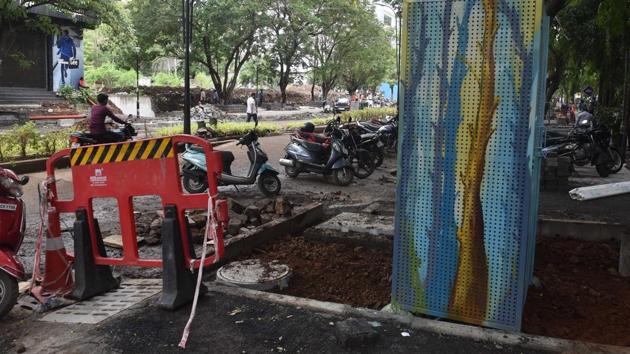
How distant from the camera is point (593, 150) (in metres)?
12.3

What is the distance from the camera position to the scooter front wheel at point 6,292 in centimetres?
406

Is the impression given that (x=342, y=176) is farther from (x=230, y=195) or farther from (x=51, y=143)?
(x=51, y=143)

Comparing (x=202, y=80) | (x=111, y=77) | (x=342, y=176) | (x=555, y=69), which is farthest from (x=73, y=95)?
(x=202, y=80)

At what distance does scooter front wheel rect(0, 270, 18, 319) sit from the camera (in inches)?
160

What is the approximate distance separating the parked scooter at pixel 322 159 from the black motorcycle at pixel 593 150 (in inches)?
181

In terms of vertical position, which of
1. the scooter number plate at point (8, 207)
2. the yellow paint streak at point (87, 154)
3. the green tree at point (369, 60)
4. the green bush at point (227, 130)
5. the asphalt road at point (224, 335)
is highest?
the green tree at point (369, 60)

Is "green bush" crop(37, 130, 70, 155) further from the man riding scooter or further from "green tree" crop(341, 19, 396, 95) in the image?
"green tree" crop(341, 19, 396, 95)

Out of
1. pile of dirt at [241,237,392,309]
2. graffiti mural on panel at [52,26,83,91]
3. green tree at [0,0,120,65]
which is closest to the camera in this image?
pile of dirt at [241,237,392,309]

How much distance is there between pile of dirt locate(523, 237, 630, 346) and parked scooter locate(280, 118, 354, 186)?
560 centimetres

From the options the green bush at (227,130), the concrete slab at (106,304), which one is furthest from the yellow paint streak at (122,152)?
the green bush at (227,130)

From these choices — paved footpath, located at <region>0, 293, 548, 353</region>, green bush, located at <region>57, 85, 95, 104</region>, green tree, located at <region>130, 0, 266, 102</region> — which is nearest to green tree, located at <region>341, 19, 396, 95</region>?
green tree, located at <region>130, 0, 266, 102</region>

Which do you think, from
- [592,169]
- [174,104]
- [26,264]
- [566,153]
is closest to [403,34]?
[26,264]

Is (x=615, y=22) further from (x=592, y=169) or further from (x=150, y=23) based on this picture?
(x=150, y=23)

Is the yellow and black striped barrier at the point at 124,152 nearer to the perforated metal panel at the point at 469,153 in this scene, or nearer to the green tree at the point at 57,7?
the perforated metal panel at the point at 469,153
